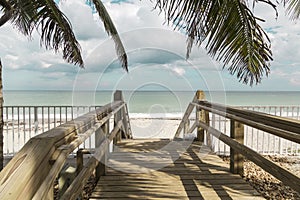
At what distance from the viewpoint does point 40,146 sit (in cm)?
118

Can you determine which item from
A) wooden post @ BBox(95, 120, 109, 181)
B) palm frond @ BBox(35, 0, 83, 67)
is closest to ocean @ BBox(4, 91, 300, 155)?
palm frond @ BBox(35, 0, 83, 67)

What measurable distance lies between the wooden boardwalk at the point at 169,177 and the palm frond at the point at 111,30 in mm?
2299

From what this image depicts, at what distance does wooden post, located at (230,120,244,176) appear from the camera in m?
3.22

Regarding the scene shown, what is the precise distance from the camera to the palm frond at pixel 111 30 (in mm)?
4914

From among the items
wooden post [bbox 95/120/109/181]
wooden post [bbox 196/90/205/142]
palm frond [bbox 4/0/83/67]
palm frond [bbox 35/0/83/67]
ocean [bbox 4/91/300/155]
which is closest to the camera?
wooden post [bbox 95/120/109/181]

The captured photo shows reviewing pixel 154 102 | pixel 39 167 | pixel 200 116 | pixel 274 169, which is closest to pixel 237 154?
pixel 274 169

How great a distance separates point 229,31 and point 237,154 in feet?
5.22

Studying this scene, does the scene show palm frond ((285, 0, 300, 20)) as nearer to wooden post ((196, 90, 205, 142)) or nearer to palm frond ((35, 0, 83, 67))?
wooden post ((196, 90, 205, 142))

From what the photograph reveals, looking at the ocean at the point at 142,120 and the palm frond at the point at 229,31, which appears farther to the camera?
the ocean at the point at 142,120

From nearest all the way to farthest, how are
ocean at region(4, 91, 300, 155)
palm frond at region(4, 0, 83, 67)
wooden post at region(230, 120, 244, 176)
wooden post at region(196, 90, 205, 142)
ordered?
wooden post at region(230, 120, 244, 176) → palm frond at region(4, 0, 83, 67) → wooden post at region(196, 90, 205, 142) → ocean at region(4, 91, 300, 155)

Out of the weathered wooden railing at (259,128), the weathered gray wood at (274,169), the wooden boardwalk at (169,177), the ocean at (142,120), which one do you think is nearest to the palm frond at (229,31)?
the weathered wooden railing at (259,128)

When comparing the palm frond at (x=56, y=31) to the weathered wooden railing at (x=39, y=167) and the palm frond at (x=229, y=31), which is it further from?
the weathered wooden railing at (x=39, y=167)

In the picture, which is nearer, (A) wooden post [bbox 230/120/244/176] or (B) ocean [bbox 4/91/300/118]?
(A) wooden post [bbox 230/120/244/176]

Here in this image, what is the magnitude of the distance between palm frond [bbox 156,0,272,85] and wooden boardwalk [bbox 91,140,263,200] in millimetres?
1207
